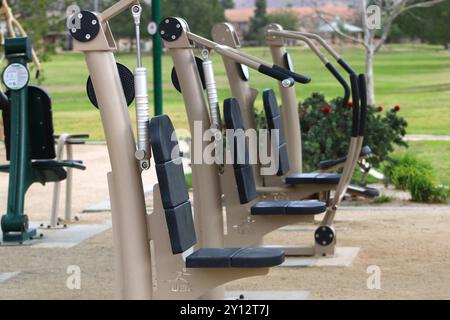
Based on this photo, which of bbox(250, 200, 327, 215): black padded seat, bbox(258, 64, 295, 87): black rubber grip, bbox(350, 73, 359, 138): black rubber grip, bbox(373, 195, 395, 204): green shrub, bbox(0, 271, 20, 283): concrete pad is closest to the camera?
bbox(258, 64, 295, 87): black rubber grip

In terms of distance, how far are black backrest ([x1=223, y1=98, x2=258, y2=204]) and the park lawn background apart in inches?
220

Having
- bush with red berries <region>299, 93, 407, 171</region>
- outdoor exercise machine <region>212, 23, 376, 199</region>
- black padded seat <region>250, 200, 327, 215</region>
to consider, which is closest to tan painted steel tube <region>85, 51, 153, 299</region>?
black padded seat <region>250, 200, 327, 215</region>

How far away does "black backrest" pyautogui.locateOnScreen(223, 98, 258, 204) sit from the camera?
6289mm

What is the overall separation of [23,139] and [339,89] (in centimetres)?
2317

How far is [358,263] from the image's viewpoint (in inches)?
294

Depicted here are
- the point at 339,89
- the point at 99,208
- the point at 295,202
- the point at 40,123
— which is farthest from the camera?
the point at 339,89

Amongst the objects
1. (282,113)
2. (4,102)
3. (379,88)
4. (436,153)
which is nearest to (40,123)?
(4,102)

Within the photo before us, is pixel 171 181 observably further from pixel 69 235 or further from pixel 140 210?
pixel 69 235

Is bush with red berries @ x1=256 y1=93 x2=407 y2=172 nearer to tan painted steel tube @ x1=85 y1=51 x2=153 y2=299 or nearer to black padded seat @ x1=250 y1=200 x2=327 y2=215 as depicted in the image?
black padded seat @ x1=250 y1=200 x2=327 y2=215

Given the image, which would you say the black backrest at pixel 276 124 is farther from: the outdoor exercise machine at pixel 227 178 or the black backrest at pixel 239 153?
the black backrest at pixel 239 153

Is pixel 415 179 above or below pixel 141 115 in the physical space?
below

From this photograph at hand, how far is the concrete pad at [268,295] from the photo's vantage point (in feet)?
20.7

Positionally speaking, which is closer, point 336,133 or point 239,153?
point 239,153

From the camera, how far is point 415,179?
10.5 meters
